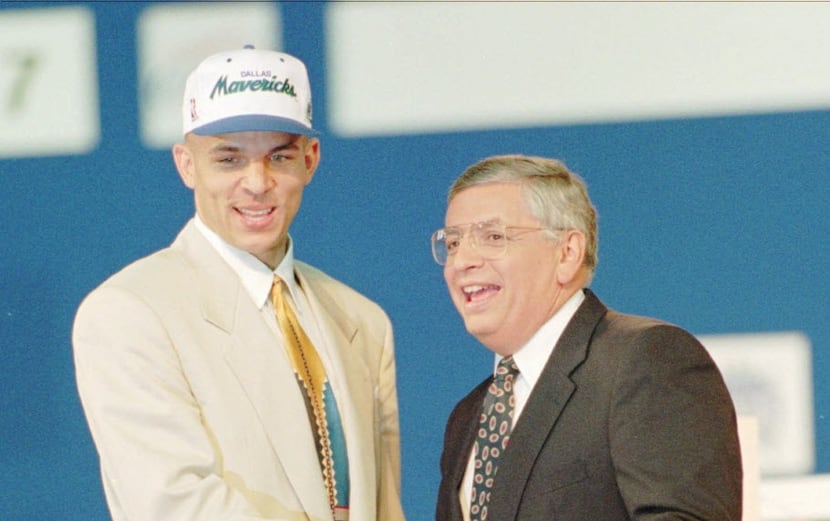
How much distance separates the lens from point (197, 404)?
2.67m

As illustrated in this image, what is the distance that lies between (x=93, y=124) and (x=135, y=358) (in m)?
1.72

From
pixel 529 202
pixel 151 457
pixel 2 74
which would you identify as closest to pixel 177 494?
pixel 151 457

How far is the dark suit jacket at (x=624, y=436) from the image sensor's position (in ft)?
8.29

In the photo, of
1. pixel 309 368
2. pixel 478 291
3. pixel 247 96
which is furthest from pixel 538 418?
pixel 247 96

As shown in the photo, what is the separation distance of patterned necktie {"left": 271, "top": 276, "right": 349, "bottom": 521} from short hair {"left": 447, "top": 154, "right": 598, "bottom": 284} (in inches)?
16.0

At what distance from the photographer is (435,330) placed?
4250mm

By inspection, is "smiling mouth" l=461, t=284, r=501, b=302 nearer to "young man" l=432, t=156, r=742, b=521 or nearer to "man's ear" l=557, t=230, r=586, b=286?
"young man" l=432, t=156, r=742, b=521

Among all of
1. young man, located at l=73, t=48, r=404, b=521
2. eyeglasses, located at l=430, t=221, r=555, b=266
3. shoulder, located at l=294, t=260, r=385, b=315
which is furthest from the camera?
shoulder, located at l=294, t=260, r=385, b=315

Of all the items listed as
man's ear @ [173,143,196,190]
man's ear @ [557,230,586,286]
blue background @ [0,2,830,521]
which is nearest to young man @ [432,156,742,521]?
man's ear @ [557,230,586,286]

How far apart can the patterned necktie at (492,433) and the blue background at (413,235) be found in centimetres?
136

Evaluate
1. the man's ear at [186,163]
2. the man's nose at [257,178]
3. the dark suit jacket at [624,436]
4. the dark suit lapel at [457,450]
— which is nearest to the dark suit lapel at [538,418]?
the dark suit jacket at [624,436]

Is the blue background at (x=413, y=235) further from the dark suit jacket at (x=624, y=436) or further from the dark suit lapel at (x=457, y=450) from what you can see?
the dark suit jacket at (x=624, y=436)

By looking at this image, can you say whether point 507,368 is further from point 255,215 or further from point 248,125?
point 248,125

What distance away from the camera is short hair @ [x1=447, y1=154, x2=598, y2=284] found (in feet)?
9.40
